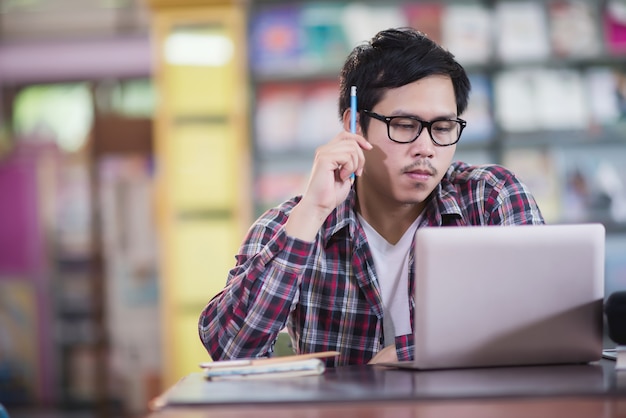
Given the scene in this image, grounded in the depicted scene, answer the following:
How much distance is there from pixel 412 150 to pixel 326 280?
0.35 m

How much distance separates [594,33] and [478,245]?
3373mm

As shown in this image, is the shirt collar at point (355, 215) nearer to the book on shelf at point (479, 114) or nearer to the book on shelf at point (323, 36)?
the book on shelf at point (479, 114)

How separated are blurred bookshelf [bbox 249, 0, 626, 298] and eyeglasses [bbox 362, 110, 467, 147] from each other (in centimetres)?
247

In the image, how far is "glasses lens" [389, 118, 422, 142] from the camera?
1.84 meters

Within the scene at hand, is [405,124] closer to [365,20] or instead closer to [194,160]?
[365,20]

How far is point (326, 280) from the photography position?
1854mm

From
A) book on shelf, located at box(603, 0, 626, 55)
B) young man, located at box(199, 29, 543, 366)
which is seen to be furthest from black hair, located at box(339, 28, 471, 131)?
book on shelf, located at box(603, 0, 626, 55)

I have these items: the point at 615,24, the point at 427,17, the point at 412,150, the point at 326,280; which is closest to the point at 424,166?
the point at 412,150

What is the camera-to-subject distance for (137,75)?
6.02 m

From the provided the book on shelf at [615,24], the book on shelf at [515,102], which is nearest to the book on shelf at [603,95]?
the book on shelf at [615,24]

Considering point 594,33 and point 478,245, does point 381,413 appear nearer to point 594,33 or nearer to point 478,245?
point 478,245

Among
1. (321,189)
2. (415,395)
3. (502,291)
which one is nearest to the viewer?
(415,395)

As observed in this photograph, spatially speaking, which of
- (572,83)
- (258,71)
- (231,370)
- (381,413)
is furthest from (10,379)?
(381,413)

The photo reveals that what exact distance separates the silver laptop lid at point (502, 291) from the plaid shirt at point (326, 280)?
0.35 meters
